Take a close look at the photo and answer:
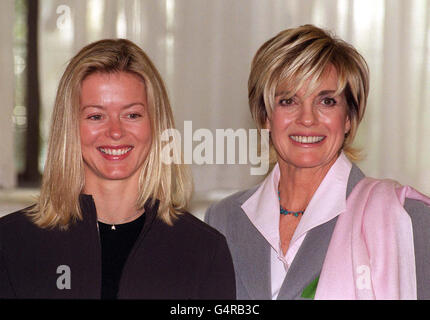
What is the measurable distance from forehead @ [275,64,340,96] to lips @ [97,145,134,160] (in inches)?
15.7

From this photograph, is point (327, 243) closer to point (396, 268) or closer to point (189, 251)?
point (396, 268)

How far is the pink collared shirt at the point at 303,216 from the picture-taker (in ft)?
4.88

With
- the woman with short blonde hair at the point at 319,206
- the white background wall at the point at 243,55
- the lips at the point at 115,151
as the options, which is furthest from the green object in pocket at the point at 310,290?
the white background wall at the point at 243,55

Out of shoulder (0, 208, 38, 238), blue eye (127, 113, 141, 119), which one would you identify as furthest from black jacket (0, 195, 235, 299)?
blue eye (127, 113, 141, 119)

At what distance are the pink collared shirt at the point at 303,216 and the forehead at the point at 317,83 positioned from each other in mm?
186

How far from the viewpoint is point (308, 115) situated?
1.50 m

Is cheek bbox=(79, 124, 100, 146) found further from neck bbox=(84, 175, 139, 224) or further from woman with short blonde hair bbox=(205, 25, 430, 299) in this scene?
woman with short blonde hair bbox=(205, 25, 430, 299)

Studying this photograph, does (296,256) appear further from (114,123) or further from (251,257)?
(114,123)

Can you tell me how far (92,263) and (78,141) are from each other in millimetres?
269

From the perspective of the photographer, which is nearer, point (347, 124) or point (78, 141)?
point (78, 141)

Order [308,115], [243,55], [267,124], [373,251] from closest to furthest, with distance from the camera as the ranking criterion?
1. [373,251]
2. [308,115]
3. [267,124]
4. [243,55]

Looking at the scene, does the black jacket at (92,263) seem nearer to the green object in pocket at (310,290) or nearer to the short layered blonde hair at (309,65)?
the green object in pocket at (310,290)

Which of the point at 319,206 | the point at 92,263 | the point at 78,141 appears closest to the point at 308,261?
the point at 319,206

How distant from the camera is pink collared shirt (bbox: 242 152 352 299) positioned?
58.6 inches
